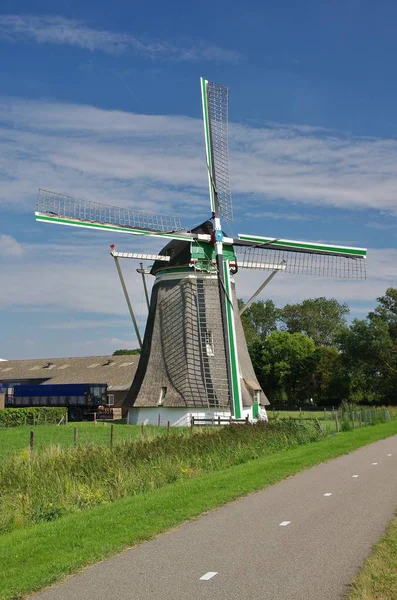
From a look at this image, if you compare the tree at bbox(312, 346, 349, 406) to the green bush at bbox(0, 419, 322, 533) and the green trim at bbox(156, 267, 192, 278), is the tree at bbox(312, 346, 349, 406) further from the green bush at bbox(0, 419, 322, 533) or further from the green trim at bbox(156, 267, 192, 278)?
the green bush at bbox(0, 419, 322, 533)

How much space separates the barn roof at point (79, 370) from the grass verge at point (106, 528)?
152 feet

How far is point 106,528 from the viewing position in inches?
373

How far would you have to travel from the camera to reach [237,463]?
18750 millimetres

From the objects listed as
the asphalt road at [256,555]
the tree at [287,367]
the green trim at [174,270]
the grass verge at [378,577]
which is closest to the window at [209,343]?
the green trim at [174,270]

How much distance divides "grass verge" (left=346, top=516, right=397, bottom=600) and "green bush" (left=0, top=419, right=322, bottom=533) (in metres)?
5.74

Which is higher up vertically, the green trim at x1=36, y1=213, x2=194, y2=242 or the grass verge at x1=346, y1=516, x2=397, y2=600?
the green trim at x1=36, y1=213, x2=194, y2=242

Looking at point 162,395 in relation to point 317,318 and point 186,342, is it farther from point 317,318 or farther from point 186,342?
point 317,318

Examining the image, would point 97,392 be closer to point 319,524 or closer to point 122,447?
point 122,447

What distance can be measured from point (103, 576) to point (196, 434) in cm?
1382

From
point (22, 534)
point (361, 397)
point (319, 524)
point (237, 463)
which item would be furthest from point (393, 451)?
point (361, 397)

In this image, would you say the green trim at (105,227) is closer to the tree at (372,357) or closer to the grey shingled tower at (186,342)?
the grey shingled tower at (186,342)

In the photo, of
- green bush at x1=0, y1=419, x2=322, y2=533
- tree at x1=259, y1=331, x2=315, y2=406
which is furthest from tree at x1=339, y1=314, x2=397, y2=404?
green bush at x1=0, y1=419, x2=322, y2=533

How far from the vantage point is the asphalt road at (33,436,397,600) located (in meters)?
6.44

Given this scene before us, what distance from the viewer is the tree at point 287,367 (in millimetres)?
80375
